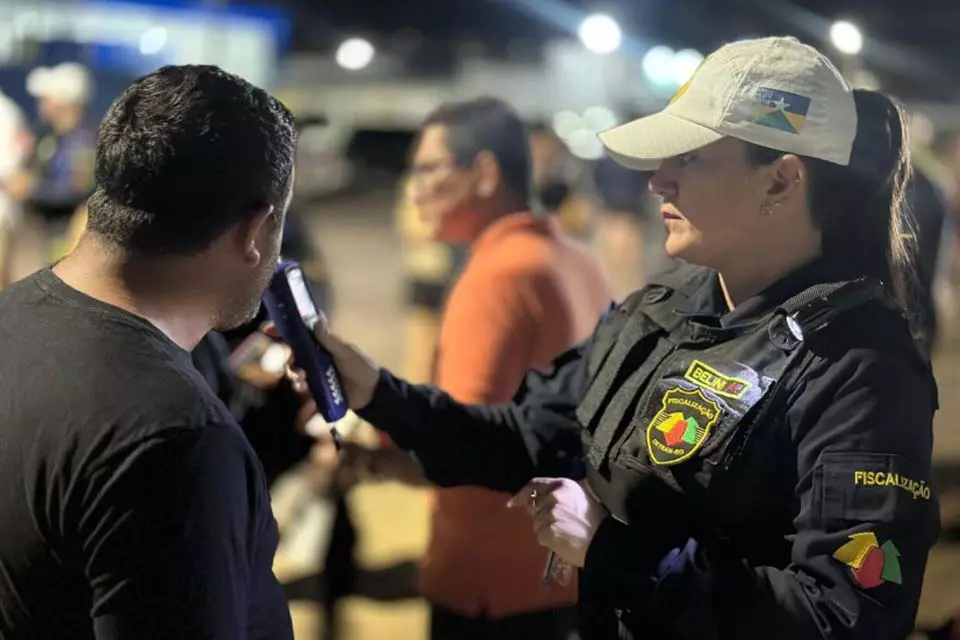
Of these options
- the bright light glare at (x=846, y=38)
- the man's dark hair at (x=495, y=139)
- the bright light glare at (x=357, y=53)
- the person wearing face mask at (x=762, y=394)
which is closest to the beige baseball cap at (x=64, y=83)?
the bright light glare at (x=357, y=53)

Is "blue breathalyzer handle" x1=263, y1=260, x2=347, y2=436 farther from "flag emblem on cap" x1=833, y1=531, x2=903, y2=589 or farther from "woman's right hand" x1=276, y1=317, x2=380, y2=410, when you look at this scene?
"flag emblem on cap" x1=833, y1=531, x2=903, y2=589

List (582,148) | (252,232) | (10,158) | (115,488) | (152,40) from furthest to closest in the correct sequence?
(582,148), (10,158), (152,40), (252,232), (115,488)

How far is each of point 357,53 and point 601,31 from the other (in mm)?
2194

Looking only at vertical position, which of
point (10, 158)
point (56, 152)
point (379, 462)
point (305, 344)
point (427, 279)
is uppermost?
point (305, 344)

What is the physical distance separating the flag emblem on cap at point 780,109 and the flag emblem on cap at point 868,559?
526 millimetres

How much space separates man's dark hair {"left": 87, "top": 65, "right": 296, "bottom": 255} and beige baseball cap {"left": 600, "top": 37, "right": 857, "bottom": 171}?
0.57 metres

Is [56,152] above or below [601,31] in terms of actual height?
below

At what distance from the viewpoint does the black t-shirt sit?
95 cm

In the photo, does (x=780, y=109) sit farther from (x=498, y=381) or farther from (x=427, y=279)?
(x=427, y=279)

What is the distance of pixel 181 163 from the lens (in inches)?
41.1

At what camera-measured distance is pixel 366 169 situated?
9633 millimetres

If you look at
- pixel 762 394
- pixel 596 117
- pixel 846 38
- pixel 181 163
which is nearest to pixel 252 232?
pixel 181 163

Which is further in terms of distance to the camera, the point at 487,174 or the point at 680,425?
the point at 487,174

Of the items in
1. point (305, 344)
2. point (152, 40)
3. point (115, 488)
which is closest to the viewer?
point (115, 488)
